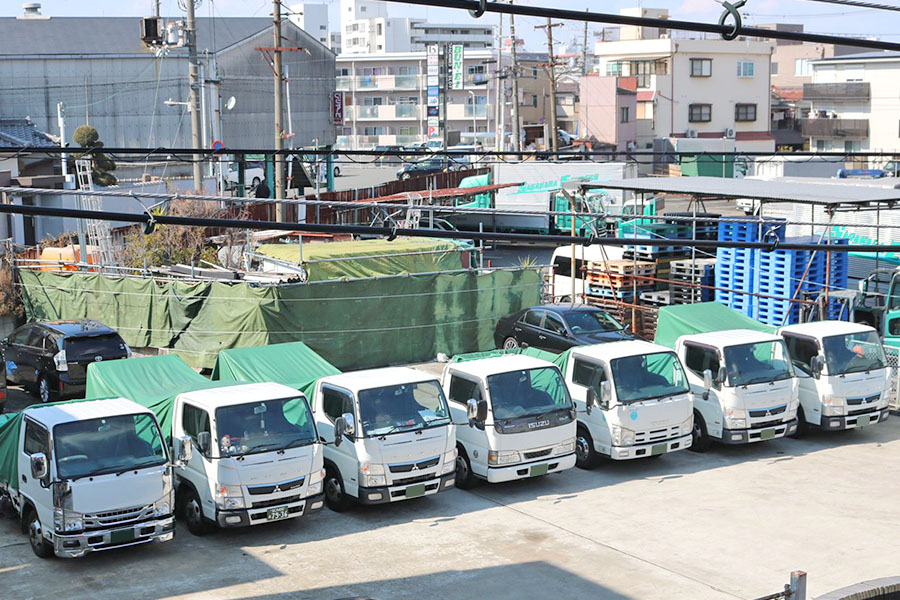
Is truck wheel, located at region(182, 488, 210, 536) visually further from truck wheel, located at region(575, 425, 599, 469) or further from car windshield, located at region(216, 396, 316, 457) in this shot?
truck wheel, located at region(575, 425, 599, 469)

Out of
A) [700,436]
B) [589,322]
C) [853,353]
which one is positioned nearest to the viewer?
[700,436]

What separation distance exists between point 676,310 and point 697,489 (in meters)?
5.06

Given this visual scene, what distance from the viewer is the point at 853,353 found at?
18.6 m

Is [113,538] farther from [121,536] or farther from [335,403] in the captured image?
[335,403]

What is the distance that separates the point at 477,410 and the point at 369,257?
9.45m

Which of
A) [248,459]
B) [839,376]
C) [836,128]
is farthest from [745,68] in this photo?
[248,459]

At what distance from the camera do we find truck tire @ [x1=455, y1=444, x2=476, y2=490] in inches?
630

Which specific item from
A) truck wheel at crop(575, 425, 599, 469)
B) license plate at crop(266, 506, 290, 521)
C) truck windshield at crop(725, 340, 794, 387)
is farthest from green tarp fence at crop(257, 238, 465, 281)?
license plate at crop(266, 506, 290, 521)

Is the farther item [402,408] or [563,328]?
[563,328]

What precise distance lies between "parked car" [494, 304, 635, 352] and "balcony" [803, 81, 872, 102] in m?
53.3

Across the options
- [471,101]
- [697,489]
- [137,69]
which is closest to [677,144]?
[471,101]

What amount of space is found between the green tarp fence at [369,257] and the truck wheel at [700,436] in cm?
863

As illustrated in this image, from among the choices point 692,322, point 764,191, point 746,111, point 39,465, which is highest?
point 746,111

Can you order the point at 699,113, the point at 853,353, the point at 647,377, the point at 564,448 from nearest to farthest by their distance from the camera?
the point at 564,448
the point at 647,377
the point at 853,353
the point at 699,113
